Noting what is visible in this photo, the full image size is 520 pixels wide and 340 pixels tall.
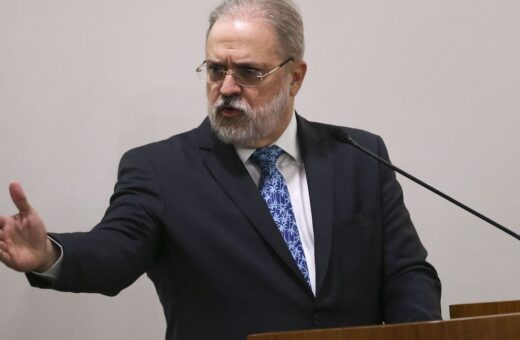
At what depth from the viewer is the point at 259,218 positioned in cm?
185

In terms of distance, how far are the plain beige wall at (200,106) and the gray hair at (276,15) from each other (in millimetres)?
433

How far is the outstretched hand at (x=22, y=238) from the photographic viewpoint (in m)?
1.37

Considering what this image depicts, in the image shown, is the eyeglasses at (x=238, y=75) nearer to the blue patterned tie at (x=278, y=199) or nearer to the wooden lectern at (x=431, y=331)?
the blue patterned tie at (x=278, y=199)

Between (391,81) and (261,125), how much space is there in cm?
81

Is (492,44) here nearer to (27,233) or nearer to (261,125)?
(261,125)

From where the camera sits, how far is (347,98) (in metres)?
2.60

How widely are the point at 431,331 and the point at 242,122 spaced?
869 mm

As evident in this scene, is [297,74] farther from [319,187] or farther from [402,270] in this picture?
[402,270]

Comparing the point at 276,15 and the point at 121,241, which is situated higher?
the point at 276,15

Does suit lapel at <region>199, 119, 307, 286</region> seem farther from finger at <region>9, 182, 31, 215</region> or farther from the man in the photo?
finger at <region>9, 182, 31, 215</region>

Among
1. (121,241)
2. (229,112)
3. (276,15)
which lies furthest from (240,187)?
(276,15)

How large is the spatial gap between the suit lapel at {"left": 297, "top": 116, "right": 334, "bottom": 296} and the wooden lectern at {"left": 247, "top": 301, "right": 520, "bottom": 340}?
582 millimetres

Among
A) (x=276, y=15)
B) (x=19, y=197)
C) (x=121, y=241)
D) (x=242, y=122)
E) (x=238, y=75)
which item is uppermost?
(x=276, y=15)

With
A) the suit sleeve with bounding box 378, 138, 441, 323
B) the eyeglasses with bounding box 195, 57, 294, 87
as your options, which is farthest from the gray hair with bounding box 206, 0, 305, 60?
the suit sleeve with bounding box 378, 138, 441, 323
